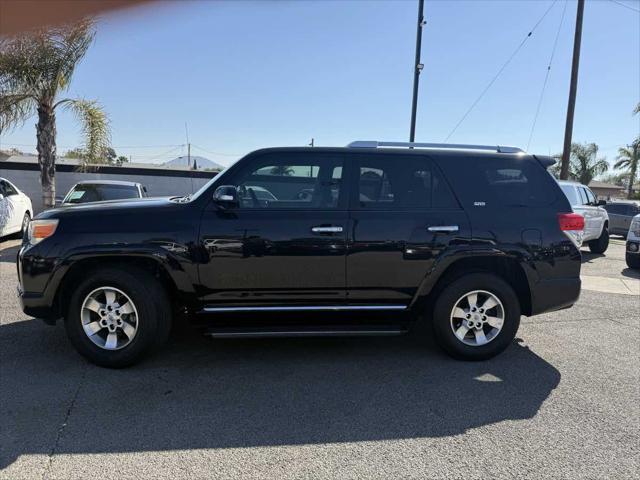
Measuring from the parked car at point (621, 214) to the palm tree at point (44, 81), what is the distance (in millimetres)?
17884

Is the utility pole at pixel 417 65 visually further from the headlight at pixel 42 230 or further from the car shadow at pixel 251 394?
the headlight at pixel 42 230

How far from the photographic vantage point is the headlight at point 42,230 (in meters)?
4.12

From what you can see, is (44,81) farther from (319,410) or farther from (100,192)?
(319,410)

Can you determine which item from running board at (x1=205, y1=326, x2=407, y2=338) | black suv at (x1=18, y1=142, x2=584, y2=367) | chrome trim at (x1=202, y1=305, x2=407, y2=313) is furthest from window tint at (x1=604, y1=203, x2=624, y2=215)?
running board at (x1=205, y1=326, x2=407, y2=338)

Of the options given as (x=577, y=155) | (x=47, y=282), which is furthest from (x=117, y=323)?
(x=577, y=155)

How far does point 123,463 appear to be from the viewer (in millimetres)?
2896

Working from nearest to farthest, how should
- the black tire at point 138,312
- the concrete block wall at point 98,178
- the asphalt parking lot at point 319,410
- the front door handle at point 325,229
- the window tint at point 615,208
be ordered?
the asphalt parking lot at point 319,410
the black tire at point 138,312
the front door handle at point 325,229
the window tint at point 615,208
the concrete block wall at point 98,178

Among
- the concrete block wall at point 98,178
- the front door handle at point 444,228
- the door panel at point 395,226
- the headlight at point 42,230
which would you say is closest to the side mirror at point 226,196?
the door panel at point 395,226

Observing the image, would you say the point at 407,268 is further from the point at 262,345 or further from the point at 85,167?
the point at 85,167

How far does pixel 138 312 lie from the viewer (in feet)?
13.5

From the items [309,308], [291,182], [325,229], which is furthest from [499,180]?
[309,308]

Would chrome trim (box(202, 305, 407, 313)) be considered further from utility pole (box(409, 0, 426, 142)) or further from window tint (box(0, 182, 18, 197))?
utility pole (box(409, 0, 426, 142))

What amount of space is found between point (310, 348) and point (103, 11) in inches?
129

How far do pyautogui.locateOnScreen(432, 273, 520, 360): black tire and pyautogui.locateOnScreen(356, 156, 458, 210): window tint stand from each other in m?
0.72
